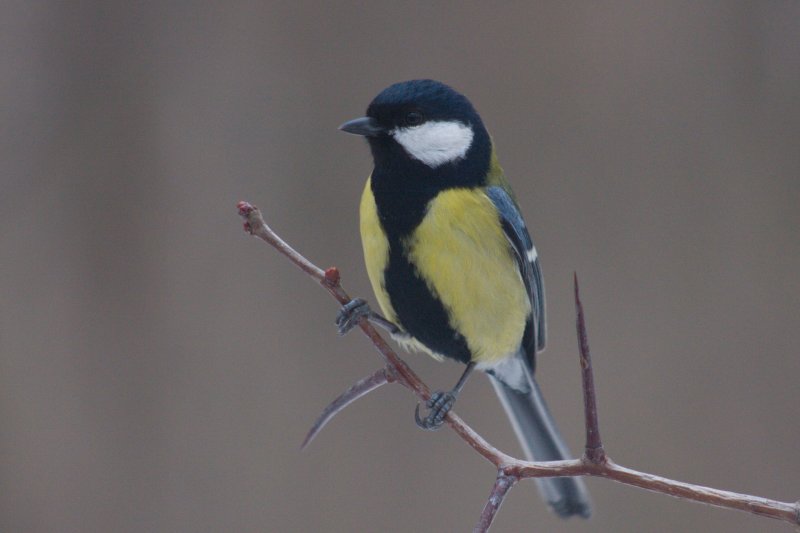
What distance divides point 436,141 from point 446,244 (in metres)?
0.11

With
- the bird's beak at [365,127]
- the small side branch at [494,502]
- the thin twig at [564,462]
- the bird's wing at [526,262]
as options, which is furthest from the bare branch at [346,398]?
the bird's wing at [526,262]

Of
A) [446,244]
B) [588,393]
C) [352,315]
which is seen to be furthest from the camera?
[446,244]

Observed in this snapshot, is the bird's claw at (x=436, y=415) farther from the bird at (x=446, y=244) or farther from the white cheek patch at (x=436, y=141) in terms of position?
the white cheek patch at (x=436, y=141)

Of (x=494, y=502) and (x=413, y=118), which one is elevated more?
(x=413, y=118)

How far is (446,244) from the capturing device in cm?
90

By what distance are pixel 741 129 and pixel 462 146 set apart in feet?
3.01

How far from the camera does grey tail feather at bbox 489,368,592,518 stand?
0.83 meters

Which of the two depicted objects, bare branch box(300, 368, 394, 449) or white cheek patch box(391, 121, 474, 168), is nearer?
bare branch box(300, 368, 394, 449)

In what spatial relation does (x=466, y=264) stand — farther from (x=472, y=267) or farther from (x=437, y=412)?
(x=437, y=412)

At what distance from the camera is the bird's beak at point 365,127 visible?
0.82m

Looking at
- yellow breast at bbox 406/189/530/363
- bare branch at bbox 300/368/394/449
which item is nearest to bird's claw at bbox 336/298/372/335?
yellow breast at bbox 406/189/530/363

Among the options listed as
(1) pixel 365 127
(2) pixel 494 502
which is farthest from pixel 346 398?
(1) pixel 365 127

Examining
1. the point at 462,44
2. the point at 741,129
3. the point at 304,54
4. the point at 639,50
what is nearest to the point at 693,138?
the point at 741,129

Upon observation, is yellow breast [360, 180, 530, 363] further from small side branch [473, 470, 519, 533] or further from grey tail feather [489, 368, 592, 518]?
small side branch [473, 470, 519, 533]
